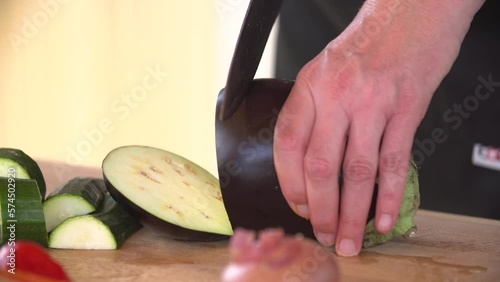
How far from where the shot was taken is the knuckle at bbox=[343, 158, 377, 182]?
51.7 inches

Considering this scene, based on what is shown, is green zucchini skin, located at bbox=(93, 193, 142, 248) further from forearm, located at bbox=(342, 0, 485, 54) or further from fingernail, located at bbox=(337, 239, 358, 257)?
forearm, located at bbox=(342, 0, 485, 54)

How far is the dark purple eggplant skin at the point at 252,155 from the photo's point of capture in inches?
54.9

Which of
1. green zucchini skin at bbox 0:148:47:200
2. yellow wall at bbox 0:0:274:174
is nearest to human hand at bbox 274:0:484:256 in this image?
green zucchini skin at bbox 0:148:47:200

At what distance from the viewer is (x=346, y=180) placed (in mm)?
1334

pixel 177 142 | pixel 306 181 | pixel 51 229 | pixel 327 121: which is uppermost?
pixel 327 121

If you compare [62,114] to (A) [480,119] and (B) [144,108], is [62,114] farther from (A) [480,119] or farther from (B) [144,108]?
(A) [480,119]

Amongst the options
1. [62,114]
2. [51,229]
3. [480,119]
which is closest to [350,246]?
[51,229]

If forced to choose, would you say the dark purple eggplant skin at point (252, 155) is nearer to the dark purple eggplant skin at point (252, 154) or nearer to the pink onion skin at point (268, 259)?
the dark purple eggplant skin at point (252, 154)

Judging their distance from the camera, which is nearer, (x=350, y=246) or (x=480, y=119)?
(x=350, y=246)

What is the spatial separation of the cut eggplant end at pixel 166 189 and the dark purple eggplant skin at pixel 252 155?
0.13 meters

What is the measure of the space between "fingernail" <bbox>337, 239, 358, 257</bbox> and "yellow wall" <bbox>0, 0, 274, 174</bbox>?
7.84 feet

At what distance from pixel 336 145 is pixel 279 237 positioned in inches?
21.2

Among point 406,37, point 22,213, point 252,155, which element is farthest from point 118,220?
point 406,37

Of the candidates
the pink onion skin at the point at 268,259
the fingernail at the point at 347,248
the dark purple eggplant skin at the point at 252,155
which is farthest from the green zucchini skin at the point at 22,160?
the pink onion skin at the point at 268,259
